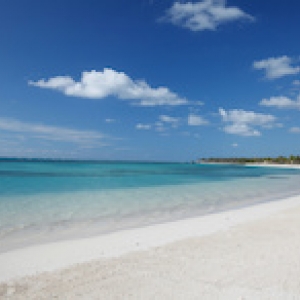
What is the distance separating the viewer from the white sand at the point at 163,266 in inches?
161

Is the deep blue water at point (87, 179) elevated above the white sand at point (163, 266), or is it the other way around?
the white sand at point (163, 266)

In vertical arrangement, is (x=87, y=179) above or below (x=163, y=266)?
below

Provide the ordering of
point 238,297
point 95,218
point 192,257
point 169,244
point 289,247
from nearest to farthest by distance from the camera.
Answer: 1. point 238,297
2. point 192,257
3. point 289,247
4. point 169,244
5. point 95,218

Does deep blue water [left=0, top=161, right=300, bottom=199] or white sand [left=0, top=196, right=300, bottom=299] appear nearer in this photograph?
white sand [left=0, top=196, right=300, bottom=299]

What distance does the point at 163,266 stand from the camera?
16.6 ft

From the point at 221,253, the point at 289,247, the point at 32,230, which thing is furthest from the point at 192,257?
the point at 32,230

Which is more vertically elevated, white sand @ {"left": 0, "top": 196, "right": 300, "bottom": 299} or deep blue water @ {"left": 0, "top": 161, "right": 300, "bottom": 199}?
white sand @ {"left": 0, "top": 196, "right": 300, "bottom": 299}

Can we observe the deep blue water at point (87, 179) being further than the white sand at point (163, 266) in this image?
Yes

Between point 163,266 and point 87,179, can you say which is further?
point 87,179

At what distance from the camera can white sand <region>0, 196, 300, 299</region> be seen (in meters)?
4.08

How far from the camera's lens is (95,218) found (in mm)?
10242

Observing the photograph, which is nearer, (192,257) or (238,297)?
(238,297)

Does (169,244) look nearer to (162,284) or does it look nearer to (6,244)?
(162,284)

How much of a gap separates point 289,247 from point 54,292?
479cm
